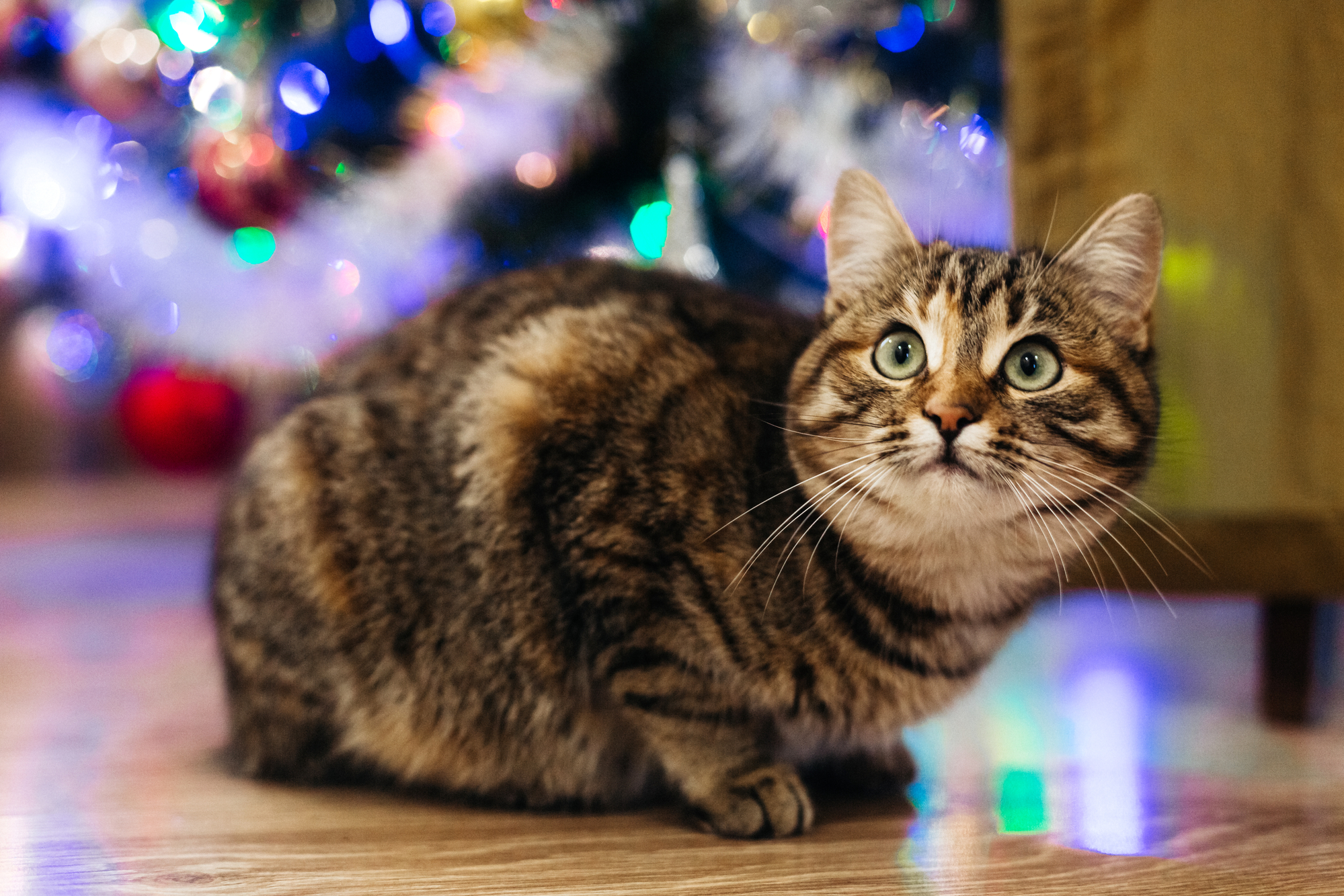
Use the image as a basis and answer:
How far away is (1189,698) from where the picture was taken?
156 centimetres

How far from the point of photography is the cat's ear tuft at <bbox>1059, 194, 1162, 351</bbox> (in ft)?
3.24

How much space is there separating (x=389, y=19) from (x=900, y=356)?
1299 millimetres

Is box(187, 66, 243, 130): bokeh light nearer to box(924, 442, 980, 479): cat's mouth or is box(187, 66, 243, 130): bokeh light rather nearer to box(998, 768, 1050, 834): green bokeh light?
box(924, 442, 980, 479): cat's mouth

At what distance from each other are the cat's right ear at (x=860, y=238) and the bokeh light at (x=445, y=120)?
2.74 feet

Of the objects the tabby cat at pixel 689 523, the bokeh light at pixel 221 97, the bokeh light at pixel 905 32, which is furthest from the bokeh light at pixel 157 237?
the bokeh light at pixel 905 32

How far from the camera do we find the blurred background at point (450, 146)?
170 centimetres

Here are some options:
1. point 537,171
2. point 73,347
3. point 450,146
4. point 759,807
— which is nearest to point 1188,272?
point 759,807

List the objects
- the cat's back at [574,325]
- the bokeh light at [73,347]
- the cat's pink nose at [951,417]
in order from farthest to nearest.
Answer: the bokeh light at [73,347], the cat's back at [574,325], the cat's pink nose at [951,417]

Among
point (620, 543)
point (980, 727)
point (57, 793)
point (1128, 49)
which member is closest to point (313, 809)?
point (57, 793)

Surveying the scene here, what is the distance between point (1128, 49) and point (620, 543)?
89 centimetres

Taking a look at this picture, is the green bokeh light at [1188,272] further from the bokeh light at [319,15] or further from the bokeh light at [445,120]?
the bokeh light at [319,15]

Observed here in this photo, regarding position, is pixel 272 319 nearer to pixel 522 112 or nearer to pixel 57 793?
pixel 522 112

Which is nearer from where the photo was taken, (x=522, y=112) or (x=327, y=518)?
(x=327, y=518)

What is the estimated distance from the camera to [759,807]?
1.01 metres
